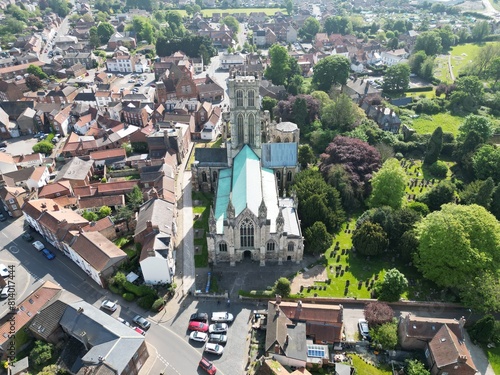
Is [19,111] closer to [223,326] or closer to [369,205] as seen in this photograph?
[223,326]

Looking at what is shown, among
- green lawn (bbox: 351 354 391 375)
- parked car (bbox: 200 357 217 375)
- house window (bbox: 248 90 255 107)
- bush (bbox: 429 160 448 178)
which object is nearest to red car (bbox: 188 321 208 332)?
parked car (bbox: 200 357 217 375)

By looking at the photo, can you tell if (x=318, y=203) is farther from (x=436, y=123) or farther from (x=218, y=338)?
(x=436, y=123)

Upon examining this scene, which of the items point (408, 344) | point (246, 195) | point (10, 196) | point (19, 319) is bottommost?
point (408, 344)

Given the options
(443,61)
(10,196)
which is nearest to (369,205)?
(10,196)

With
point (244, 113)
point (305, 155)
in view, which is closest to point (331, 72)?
point (305, 155)

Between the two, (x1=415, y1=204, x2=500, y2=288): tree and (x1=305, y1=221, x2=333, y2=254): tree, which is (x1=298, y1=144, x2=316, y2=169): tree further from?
(x1=415, y1=204, x2=500, y2=288): tree

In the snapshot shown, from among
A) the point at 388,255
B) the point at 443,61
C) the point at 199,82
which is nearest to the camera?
the point at 388,255
